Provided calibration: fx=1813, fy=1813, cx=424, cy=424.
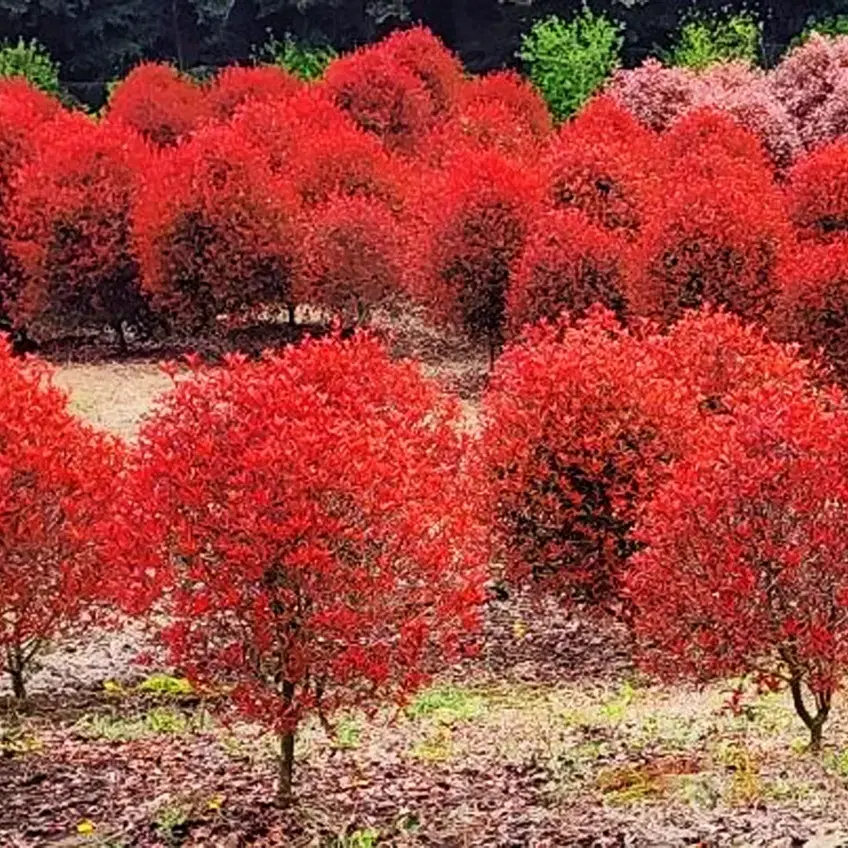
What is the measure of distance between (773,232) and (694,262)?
155 cm

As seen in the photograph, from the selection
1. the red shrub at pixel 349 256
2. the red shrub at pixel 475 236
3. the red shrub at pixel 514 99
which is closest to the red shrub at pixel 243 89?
the red shrub at pixel 514 99

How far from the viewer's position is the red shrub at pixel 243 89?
44.8m

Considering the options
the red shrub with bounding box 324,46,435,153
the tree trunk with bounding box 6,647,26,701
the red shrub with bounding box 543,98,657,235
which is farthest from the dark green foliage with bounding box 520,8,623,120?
the tree trunk with bounding box 6,647,26,701

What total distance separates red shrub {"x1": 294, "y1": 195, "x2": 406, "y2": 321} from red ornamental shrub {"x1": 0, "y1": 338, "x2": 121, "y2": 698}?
18696 millimetres

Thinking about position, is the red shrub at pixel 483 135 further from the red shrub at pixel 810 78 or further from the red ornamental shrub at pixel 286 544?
the red ornamental shrub at pixel 286 544

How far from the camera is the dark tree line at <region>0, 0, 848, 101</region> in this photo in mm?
55438

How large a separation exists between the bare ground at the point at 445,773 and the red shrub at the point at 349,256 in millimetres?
17019

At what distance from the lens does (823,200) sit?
3219 cm

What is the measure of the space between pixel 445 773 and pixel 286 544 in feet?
8.91

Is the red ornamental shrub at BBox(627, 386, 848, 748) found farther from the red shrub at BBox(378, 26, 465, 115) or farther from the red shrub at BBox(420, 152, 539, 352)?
the red shrub at BBox(378, 26, 465, 115)

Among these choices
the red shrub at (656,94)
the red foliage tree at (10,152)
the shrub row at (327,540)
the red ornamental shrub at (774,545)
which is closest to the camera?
the shrub row at (327,540)

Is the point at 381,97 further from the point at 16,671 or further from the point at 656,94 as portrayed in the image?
the point at 16,671

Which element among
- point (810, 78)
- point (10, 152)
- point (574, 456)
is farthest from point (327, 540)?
point (810, 78)

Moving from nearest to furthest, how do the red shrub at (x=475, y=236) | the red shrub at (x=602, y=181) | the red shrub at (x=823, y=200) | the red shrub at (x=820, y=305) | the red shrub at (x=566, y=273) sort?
the red shrub at (x=820, y=305)
the red shrub at (x=566, y=273)
the red shrub at (x=475, y=236)
the red shrub at (x=823, y=200)
the red shrub at (x=602, y=181)
